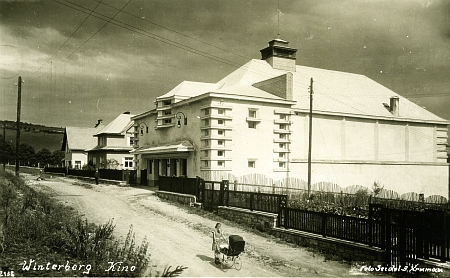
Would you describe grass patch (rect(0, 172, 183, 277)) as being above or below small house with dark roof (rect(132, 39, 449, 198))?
below

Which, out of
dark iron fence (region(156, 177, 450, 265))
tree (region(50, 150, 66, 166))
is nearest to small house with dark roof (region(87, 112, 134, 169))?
tree (region(50, 150, 66, 166))

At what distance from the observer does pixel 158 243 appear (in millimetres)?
12469

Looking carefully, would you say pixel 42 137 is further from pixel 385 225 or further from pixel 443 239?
pixel 443 239

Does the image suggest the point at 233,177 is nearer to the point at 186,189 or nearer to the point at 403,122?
the point at 186,189

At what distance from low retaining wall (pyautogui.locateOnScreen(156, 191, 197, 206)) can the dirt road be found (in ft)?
3.68

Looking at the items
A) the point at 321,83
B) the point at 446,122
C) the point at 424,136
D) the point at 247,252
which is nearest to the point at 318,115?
the point at 321,83

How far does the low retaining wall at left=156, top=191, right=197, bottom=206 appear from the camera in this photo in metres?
21.3

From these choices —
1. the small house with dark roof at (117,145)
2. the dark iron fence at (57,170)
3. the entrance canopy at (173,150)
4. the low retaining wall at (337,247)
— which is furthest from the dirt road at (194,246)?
the dark iron fence at (57,170)

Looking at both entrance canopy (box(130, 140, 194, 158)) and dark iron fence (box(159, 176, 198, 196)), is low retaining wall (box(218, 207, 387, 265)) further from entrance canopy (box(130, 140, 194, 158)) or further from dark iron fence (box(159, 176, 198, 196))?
entrance canopy (box(130, 140, 194, 158))

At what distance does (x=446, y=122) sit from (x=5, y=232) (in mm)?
42593

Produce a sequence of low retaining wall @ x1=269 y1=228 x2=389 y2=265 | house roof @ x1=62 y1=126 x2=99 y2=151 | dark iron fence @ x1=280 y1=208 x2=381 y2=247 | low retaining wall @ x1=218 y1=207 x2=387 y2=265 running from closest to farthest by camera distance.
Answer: low retaining wall @ x1=269 y1=228 x2=389 y2=265 → low retaining wall @ x1=218 y1=207 x2=387 y2=265 → dark iron fence @ x1=280 y1=208 x2=381 y2=247 → house roof @ x1=62 y1=126 x2=99 y2=151

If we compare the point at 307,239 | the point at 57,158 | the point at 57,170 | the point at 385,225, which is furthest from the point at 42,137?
the point at 385,225

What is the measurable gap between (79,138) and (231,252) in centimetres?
6389

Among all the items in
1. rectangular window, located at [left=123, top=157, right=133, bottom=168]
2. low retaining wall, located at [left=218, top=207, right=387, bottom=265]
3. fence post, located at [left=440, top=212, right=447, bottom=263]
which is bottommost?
low retaining wall, located at [left=218, top=207, right=387, bottom=265]
